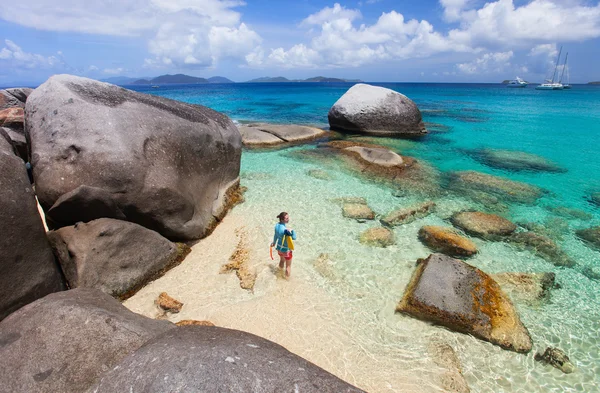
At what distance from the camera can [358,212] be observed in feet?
33.9

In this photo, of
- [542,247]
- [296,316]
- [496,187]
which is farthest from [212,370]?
[496,187]

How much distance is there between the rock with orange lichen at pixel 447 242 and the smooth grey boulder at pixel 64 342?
7.11m

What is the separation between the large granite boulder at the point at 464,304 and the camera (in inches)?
228

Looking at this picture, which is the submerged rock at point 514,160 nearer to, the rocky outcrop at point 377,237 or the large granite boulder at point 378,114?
the large granite boulder at point 378,114

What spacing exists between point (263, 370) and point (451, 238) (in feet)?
23.7

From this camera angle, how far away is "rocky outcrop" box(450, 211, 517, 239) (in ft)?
30.7

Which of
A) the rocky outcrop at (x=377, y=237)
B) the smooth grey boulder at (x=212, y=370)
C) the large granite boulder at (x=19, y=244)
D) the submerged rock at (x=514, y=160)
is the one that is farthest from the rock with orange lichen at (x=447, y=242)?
the submerged rock at (x=514, y=160)

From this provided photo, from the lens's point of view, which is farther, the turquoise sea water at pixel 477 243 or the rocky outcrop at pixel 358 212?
the rocky outcrop at pixel 358 212

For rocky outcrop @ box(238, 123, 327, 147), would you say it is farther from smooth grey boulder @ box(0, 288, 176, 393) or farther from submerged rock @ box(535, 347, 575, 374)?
submerged rock @ box(535, 347, 575, 374)

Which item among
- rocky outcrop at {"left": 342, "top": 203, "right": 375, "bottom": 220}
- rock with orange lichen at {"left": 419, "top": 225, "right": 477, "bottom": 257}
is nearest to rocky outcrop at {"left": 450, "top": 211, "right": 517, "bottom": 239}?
rock with orange lichen at {"left": 419, "top": 225, "right": 477, "bottom": 257}

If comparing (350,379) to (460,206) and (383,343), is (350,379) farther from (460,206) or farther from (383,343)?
(460,206)

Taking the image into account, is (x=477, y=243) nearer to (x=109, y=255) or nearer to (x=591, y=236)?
(x=591, y=236)

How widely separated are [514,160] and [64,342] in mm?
20665

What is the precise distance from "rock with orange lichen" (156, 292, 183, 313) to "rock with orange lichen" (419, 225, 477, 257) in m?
6.47
